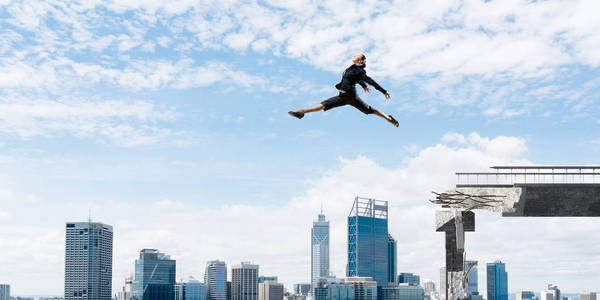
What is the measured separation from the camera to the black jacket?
14195mm

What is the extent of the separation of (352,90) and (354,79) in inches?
8.5

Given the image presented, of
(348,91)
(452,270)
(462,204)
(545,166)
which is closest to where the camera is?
(348,91)

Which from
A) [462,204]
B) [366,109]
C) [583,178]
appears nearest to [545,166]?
[583,178]

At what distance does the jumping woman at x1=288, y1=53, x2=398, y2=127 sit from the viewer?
14.2 meters

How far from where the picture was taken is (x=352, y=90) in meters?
14.3

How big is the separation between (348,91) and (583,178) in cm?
2378

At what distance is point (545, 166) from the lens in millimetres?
34281

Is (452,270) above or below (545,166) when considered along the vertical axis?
below

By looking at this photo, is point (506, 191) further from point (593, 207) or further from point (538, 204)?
point (593, 207)

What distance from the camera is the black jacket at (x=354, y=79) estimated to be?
14195 millimetres

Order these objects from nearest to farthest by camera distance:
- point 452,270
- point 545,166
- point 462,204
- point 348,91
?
point 348,91
point 545,166
point 462,204
point 452,270

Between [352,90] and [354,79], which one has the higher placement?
[354,79]

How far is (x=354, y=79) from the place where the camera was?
46.6 feet

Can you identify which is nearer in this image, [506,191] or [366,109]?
[366,109]
